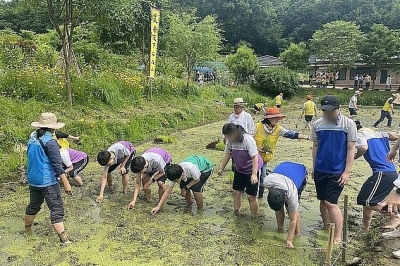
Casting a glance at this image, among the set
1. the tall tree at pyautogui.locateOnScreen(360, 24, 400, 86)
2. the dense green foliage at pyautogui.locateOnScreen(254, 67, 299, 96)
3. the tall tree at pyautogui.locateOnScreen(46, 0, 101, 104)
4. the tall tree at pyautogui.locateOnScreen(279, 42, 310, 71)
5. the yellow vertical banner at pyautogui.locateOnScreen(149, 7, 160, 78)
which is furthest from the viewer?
the tall tree at pyautogui.locateOnScreen(279, 42, 310, 71)

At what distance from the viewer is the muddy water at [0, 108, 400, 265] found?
4.23m

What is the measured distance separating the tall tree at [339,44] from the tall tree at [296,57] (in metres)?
1.09

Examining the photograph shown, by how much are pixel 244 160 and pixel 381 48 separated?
2675cm

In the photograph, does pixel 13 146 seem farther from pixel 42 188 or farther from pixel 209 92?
pixel 209 92

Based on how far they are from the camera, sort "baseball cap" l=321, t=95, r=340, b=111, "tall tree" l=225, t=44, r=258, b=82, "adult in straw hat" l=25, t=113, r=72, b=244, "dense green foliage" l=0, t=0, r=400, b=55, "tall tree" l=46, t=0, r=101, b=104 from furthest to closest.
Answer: "dense green foliage" l=0, t=0, r=400, b=55 → "tall tree" l=225, t=44, r=258, b=82 → "tall tree" l=46, t=0, r=101, b=104 → "adult in straw hat" l=25, t=113, r=72, b=244 → "baseball cap" l=321, t=95, r=340, b=111

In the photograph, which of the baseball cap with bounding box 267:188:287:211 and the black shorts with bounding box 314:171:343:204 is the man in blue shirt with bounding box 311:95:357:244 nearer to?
the black shorts with bounding box 314:171:343:204

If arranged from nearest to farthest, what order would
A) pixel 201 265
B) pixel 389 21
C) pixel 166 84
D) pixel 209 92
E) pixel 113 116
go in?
pixel 201 265 → pixel 113 116 → pixel 166 84 → pixel 209 92 → pixel 389 21

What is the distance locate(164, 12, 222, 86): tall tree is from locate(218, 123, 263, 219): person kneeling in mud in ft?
44.3

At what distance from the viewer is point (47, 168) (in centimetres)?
448

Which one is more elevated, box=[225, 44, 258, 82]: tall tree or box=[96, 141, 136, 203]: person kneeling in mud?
box=[225, 44, 258, 82]: tall tree

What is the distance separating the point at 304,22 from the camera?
4962 centimetres

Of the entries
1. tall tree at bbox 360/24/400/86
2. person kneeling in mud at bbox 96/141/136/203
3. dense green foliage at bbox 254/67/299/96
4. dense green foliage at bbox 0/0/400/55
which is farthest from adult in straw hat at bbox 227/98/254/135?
dense green foliage at bbox 0/0/400/55

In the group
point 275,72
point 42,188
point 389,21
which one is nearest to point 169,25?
point 275,72

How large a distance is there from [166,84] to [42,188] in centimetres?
1274
